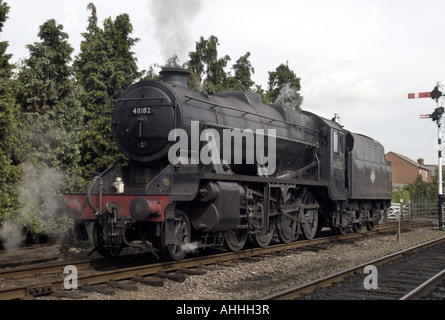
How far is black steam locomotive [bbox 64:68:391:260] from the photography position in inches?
338

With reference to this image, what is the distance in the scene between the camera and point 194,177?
28.6 ft

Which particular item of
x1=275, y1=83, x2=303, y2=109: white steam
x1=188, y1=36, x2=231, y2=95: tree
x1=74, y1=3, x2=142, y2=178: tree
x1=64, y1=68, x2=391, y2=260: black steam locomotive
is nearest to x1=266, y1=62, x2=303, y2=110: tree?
x1=275, y1=83, x2=303, y2=109: white steam

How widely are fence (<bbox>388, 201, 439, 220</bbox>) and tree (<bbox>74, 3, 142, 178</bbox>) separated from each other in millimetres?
19391

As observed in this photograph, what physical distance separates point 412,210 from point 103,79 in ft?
80.6

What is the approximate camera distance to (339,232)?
15.9 m

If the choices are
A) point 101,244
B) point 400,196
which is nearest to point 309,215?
point 101,244

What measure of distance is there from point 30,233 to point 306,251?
6.99 meters

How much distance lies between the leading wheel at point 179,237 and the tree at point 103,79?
7.02 meters

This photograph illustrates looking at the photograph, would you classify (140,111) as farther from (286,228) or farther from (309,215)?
(309,215)

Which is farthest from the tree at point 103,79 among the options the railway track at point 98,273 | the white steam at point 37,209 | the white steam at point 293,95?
the white steam at point 293,95

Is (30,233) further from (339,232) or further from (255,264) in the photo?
(339,232)

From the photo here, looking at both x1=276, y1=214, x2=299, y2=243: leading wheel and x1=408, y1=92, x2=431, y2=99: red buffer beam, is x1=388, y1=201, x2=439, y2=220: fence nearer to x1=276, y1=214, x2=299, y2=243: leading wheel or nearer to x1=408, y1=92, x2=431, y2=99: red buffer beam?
x1=408, y1=92, x2=431, y2=99: red buffer beam

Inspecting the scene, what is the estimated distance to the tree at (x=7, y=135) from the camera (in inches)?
392
